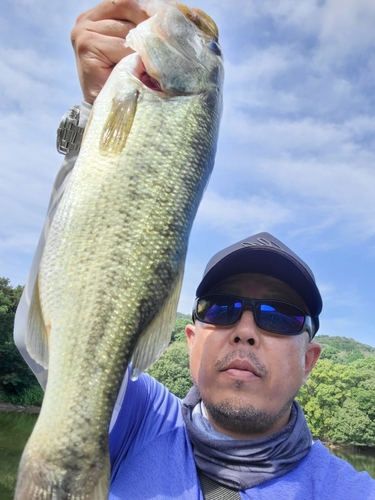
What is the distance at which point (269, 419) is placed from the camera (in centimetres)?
243

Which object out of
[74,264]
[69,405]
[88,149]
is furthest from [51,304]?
[88,149]

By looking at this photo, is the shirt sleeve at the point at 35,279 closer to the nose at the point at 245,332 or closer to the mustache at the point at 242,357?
the mustache at the point at 242,357

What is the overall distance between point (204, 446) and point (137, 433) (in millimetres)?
385

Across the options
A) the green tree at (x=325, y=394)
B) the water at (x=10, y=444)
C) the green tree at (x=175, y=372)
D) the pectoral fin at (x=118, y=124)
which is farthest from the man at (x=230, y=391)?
the green tree at (x=325, y=394)

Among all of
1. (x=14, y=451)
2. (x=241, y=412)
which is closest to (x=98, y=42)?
(x=241, y=412)

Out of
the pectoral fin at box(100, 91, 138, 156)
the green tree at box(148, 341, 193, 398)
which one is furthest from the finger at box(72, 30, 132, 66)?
the green tree at box(148, 341, 193, 398)

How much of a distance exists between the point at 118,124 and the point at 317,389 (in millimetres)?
44200

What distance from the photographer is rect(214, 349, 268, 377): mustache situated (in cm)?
242

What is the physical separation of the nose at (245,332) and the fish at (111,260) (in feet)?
2.36

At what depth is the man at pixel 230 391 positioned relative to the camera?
7.29 ft

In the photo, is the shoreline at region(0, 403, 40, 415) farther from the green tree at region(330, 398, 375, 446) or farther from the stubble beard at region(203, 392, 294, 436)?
the stubble beard at region(203, 392, 294, 436)

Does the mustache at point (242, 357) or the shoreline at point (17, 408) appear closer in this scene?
the mustache at point (242, 357)

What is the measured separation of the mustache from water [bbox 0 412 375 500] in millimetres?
2299

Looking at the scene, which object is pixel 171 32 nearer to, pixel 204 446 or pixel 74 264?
pixel 74 264
